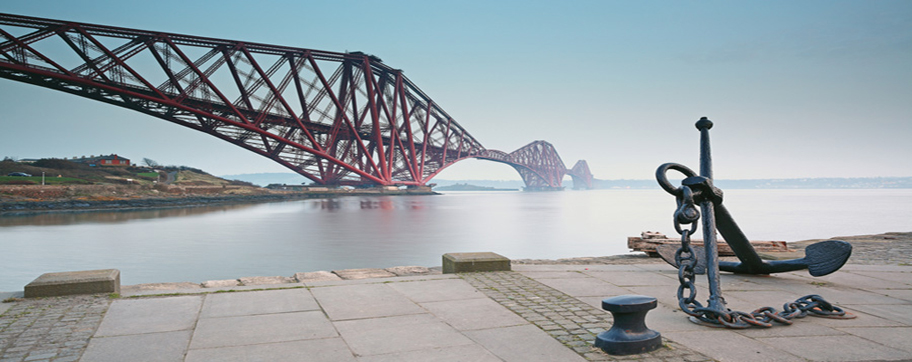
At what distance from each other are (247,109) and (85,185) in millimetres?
14944

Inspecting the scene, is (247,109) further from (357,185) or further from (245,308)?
(245,308)

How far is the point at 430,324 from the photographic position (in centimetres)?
457

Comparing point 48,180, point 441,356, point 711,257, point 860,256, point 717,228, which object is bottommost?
point 860,256

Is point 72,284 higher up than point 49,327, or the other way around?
point 72,284

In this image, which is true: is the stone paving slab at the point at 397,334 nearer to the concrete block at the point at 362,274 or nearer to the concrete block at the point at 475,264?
the concrete block at the point at 475,264

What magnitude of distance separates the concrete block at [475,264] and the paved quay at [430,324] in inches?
19.5

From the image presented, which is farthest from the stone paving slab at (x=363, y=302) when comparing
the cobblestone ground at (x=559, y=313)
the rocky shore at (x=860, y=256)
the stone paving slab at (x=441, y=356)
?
the rocky shore at (x=860, y=256)

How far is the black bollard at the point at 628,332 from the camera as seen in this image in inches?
145

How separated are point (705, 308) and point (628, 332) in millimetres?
1148

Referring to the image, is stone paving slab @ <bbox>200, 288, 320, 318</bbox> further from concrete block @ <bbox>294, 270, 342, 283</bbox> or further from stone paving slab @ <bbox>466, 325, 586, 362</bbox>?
stone paving slab @ <bbox>466, 325, 586, 362</bbox>

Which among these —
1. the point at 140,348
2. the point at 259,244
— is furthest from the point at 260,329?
the point at 259,244

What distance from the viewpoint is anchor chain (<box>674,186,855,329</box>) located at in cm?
406

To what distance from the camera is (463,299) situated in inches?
222

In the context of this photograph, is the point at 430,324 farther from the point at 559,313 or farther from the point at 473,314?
the point at 559,313
